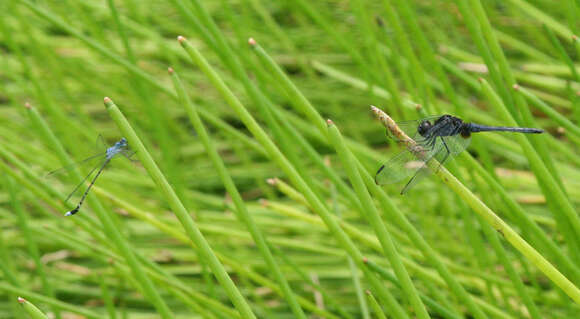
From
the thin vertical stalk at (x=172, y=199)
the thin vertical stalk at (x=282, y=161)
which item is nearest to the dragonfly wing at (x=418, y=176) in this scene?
the thin vertical stalk at (x=282, y=161)

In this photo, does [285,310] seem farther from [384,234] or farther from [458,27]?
[458,27]

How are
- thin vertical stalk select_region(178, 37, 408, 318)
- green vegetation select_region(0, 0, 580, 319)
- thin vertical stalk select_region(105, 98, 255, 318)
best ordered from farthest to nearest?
green vegetation select_region(0, 0, 580, 319) < thin vertical stalk select_region(178, 37, 408, 318) < thin vertical stalk select_region(105, 98, 255, 318)

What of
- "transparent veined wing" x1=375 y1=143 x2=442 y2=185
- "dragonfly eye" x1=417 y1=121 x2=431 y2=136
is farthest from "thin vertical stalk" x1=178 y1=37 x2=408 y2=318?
"dragonfly eye" x1=417 y1=121 x2=431 y2=136

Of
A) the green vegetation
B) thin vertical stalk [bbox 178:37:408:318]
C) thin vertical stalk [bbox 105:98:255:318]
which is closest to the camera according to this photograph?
thin vertical stalk [bbox 105:98:255:318]

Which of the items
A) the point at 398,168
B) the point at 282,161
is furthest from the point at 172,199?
the point at 398,168

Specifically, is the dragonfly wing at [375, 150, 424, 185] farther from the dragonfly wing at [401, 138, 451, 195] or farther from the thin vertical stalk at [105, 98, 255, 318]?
the thin vertical stalk at [105, 98, 255, 318]

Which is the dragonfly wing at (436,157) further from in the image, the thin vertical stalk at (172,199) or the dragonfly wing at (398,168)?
the thin vertical stalk at (172,199)

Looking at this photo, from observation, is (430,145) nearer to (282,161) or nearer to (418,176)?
(418,176)

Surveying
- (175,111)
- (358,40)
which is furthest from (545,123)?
(175,111)
